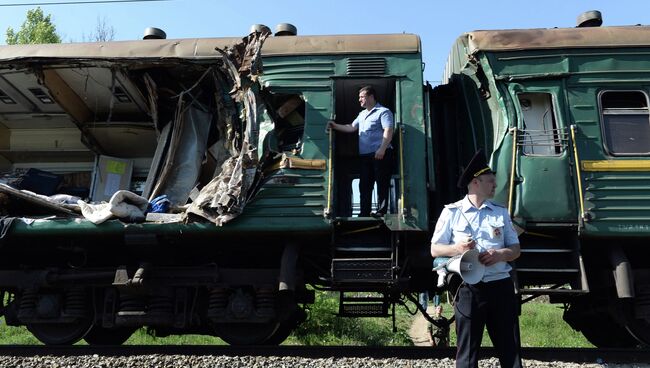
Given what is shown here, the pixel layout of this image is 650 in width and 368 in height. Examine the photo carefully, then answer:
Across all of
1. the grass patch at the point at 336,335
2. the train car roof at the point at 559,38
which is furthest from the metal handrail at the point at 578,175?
the grass patch at the point at 336,335

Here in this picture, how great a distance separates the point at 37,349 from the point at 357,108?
4.56 m

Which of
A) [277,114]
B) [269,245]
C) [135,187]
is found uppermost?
[277,114]

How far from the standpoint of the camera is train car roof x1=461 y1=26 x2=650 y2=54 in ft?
19.6

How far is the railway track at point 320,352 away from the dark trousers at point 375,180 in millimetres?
1476

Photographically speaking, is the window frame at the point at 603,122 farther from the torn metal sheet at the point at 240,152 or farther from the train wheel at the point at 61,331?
the train wheel at the point at 61,331

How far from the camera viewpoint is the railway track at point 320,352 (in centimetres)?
538

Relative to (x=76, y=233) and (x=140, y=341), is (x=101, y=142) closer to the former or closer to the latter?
(x=76, y=233)

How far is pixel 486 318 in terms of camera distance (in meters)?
3.66

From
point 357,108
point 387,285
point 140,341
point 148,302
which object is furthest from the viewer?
point 140,341

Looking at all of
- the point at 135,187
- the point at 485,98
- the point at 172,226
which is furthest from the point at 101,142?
the point at 485,98

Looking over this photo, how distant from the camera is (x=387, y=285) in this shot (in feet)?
18.4

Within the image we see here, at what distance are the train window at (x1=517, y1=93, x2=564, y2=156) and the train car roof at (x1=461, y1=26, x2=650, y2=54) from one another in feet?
1.91

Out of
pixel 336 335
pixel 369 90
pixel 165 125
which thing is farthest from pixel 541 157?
pixel 336 335

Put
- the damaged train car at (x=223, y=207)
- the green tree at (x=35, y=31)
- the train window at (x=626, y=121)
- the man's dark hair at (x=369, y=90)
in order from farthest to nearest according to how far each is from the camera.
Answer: the green tree at (x=35, y=31)
the man's dark hair at (x=369, y=90)
the train window at (x=626, y=121)
the damaged train car at (x=223, y=207)
